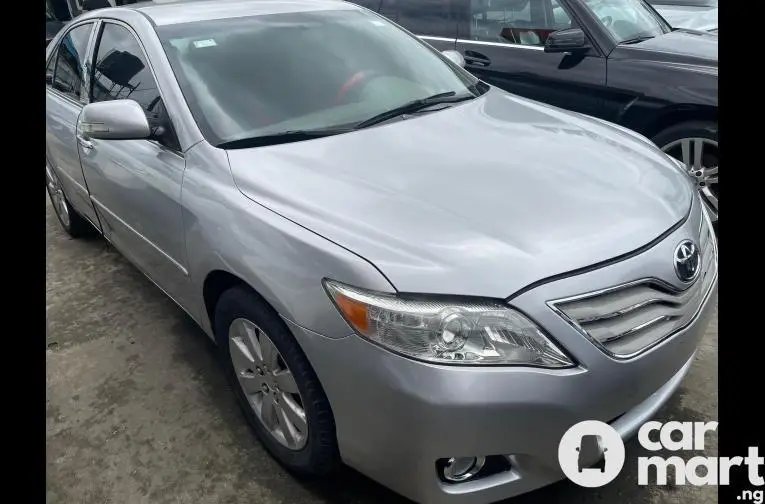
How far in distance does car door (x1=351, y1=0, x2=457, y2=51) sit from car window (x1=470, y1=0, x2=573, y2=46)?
19 cm

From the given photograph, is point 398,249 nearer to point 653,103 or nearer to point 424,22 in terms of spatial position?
point 653,103

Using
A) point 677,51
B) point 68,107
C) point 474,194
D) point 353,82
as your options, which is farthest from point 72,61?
point 677,51

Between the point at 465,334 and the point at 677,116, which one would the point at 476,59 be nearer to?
the point at 677,116

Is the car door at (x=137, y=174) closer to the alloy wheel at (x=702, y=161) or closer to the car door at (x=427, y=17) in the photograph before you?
the car door at (x=427, y=17)

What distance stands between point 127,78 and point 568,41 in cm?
272

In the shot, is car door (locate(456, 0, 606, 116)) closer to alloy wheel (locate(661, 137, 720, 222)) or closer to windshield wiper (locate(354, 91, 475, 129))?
alloy wheel (locate(661, 137, 720, 222))

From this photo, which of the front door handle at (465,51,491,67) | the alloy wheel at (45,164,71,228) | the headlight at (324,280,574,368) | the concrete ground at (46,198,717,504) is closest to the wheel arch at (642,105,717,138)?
the front door handle at (465,51,491,67)

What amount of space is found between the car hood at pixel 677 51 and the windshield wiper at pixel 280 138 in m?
2.44

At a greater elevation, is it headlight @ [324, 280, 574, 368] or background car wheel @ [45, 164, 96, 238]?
headlight @ [324, 280, 574, 368]

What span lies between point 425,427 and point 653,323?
73 centimetres

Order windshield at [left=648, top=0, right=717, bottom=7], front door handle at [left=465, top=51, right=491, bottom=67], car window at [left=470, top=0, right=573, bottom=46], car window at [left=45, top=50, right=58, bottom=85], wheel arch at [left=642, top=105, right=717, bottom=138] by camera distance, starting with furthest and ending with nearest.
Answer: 1. windshield at [left=648, top=0, right=717, bottom=7]
2. front door handle at [left=465, top=51, right=491, bottom=67]
3. car window at [left=470, top=0, right=573, bottom=46]
4. car window at [left=45, top=50, right=58, bottom=85]
5. wheel arch at [left=642, top=105, right=717, bottom=138]

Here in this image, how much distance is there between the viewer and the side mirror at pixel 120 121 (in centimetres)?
246

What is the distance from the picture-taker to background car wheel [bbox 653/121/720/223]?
368 cm
